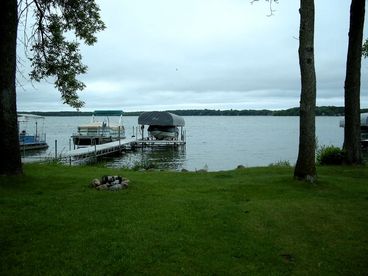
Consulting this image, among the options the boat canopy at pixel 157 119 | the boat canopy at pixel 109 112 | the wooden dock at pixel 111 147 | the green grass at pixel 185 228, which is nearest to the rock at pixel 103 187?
the green grass at pixel 185 228

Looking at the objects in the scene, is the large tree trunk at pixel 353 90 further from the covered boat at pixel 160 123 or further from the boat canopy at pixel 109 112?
the boat canopy at pixel 109 112

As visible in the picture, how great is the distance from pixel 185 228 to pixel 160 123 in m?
43.9

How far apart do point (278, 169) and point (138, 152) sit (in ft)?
106

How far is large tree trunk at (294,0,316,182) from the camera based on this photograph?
11570mm

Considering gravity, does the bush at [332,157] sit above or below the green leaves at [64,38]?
below

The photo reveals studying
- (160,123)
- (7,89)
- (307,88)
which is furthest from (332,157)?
(160,123)

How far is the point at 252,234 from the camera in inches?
291

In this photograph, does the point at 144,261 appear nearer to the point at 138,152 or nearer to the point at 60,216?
the point at 60,216

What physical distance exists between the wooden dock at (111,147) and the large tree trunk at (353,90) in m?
18.8

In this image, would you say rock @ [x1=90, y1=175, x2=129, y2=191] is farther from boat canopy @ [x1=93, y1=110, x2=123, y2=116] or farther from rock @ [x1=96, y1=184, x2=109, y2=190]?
boat canopy @ [x1=93, y1=110, x2=123, y2=116]

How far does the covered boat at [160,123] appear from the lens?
5112 centimetres

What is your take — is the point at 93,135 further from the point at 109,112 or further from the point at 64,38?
the point at 64,38

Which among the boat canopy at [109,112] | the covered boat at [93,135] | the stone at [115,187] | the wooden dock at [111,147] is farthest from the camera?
the boat canopy at [109,112]

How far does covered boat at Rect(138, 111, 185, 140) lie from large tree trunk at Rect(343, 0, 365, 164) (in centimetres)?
3614
